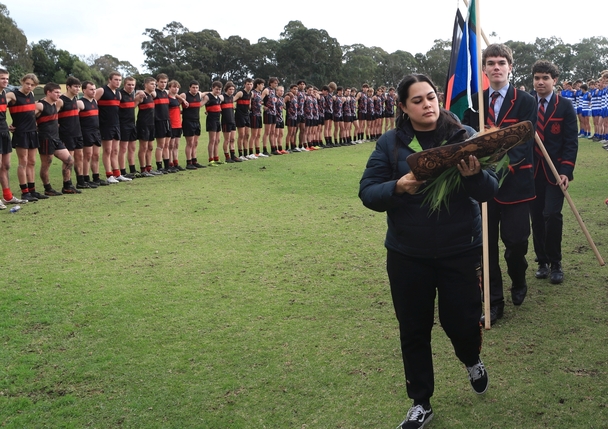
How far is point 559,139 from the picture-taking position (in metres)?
6.09

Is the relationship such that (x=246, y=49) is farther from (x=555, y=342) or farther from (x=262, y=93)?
(x=555, y=342)

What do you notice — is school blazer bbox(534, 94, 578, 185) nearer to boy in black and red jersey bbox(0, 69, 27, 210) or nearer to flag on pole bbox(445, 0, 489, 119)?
flag on pole bbox(445, 0, 489, 119)

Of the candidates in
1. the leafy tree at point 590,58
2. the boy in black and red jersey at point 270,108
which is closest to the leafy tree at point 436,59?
the leafy tree at point 590,58

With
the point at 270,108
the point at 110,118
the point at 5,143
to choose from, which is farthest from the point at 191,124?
the point at 5,143

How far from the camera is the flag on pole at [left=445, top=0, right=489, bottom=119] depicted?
17.0ft

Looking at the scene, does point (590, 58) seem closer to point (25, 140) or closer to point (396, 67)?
point (396, 67)

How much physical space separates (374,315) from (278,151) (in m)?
13.8

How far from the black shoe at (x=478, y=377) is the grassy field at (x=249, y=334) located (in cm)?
10

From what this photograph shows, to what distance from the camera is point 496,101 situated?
514 cm

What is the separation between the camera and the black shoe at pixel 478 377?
3.66 meters

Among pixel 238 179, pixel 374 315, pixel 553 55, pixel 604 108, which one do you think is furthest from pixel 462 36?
pixel 553 55

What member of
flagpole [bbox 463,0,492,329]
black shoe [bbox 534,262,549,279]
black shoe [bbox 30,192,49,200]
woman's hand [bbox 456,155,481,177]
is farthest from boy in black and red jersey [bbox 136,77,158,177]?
woman's hand [bbox 456,155,481,177]

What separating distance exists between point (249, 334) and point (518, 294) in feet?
7.87

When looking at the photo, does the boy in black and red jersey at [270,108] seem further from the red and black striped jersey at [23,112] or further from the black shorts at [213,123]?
the red and black striped jersey at [23,112]
